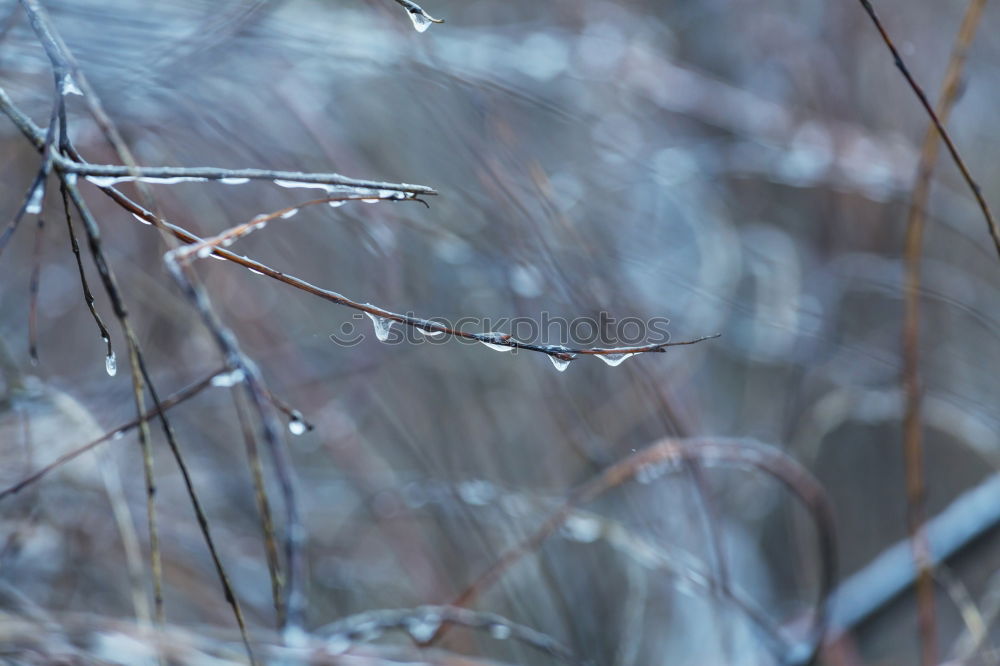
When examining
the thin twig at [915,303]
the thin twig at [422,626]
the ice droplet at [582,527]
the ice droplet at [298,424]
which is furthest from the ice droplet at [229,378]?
the thin twig at [915,303]

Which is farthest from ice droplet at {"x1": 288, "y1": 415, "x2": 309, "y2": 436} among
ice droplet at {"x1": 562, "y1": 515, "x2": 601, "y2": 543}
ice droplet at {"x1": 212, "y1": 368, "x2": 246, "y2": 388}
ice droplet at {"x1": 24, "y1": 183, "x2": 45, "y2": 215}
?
ice droplet at {"x1": 562, "y1": 515, "x2": 601, "y2": 543}

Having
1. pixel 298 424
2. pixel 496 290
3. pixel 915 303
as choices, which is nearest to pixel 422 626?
pixel 298 424

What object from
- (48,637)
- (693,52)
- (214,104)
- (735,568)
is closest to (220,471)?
(214,104)

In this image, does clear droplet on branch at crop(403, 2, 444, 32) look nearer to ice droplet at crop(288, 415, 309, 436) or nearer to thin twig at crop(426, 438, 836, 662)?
ice droplet at crop(288, 415, 309, 436)

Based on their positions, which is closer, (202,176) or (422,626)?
(202,176)

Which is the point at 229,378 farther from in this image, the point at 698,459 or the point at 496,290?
the point at 496,290

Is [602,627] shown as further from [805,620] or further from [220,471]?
[220,471]
